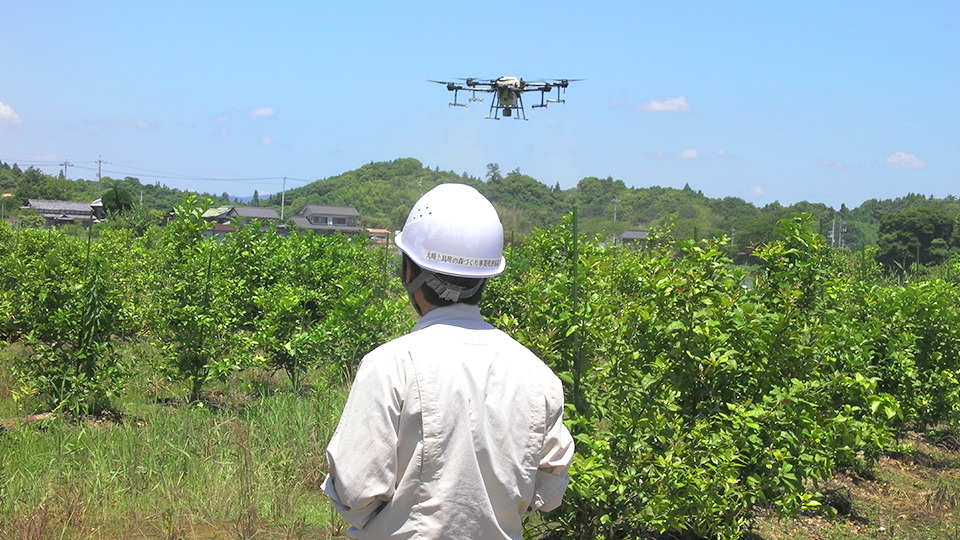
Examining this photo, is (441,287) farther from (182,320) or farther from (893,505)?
(182,320)

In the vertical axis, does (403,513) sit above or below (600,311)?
below

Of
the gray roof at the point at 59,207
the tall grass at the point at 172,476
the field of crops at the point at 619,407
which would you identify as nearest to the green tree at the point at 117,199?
the gray roof at the point at 59,207

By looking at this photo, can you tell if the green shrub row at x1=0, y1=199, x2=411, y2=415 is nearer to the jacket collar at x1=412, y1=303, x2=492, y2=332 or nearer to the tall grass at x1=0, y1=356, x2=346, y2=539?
the tall grass at x1=0, y1=356, x2=346, y2=539

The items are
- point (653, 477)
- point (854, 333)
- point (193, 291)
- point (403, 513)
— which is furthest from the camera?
point (193, 291)

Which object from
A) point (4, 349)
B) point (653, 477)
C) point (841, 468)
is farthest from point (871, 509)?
point (4, 349)

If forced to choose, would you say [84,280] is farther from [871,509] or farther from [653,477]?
[871,509]

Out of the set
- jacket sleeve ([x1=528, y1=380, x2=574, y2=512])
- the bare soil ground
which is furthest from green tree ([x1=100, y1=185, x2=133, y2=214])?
jacket sleeve ([x1=528, y1=380, x2=574, y2=512])

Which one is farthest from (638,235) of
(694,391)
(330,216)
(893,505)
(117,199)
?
(330,216)

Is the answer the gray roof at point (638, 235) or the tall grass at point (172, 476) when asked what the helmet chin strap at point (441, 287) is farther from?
the gray roof at point (638, 235)
